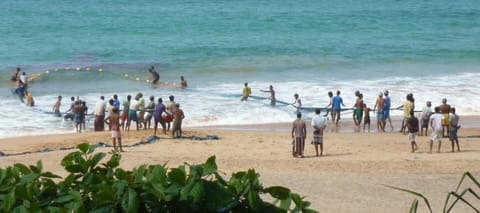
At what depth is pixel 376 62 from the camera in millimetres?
37656

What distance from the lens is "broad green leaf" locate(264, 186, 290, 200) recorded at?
5.04 m

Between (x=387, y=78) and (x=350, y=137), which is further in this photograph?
(x=387, y=78)

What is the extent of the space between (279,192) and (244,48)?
35708 mm

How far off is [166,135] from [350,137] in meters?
4.19

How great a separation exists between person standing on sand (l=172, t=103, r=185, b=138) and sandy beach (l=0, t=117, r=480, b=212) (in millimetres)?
312

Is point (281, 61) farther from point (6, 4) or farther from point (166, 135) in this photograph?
point (6, 4)

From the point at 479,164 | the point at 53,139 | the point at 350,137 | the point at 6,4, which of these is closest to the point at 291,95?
the point at 350,137

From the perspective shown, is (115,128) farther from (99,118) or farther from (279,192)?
(279,192)

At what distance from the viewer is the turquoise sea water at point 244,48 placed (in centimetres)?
2998

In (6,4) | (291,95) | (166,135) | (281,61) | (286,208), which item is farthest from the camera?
(6,4)

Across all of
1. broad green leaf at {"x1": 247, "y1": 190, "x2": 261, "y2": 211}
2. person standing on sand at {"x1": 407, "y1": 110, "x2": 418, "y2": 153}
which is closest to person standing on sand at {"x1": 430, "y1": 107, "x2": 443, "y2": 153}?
person standing on sand at {"x1": 407, "y1": 110, "x2": 418, "y2": 153}

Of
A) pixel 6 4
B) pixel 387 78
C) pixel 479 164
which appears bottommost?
pixel 479 164

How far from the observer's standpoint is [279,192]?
507cm

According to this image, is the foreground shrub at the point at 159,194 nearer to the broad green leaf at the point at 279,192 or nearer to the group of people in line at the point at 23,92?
the broad green leaf at the point at 279,192
